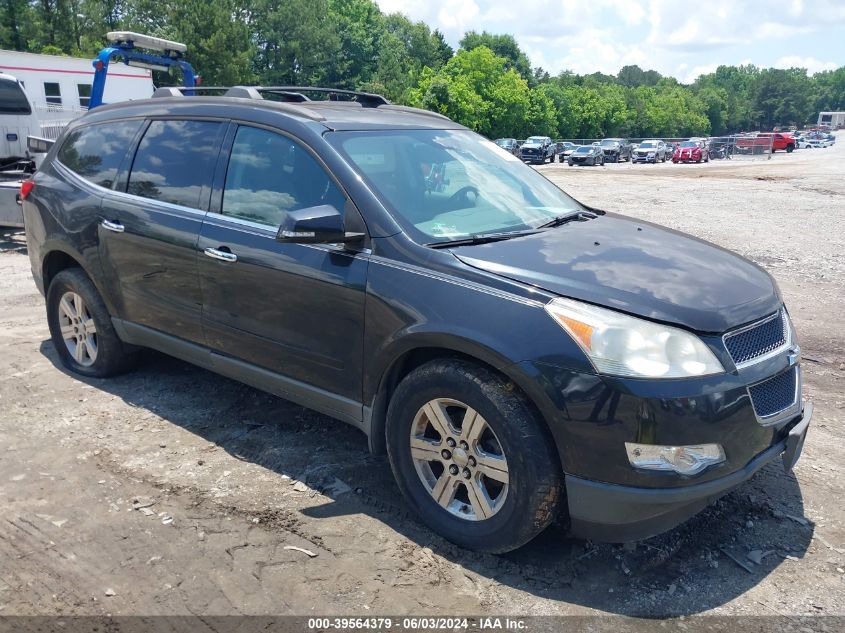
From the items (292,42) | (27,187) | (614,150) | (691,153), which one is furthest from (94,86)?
(292,42)

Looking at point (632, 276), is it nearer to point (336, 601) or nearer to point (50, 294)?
point (336, 601)

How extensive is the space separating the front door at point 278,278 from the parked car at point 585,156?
44.0m

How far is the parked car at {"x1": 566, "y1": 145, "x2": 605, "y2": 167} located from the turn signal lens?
44972mm

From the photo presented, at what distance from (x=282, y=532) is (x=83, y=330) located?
270 centimetres

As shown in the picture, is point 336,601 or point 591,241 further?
point 591,241

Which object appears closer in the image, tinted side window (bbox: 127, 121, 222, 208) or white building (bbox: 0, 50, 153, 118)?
tinted side window (bbox: 127, 121, 222, 208)

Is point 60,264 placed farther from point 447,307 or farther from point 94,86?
point 94,86

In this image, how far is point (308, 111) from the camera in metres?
3.82

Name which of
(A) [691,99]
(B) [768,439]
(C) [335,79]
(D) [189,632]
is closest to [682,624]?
(B) [768,439]

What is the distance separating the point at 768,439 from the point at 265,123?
2.90 metres

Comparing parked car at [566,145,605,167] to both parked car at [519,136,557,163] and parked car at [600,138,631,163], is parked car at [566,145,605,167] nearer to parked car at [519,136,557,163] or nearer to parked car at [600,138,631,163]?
parked car at [519,136,557,163]

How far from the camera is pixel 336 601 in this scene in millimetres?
2834

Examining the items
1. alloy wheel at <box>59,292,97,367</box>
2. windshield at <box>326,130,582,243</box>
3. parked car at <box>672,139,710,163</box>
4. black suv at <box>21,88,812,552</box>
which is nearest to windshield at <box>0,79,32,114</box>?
alloy wheel at <box>59,292,97,367</box>

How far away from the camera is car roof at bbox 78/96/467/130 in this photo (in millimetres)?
3830
